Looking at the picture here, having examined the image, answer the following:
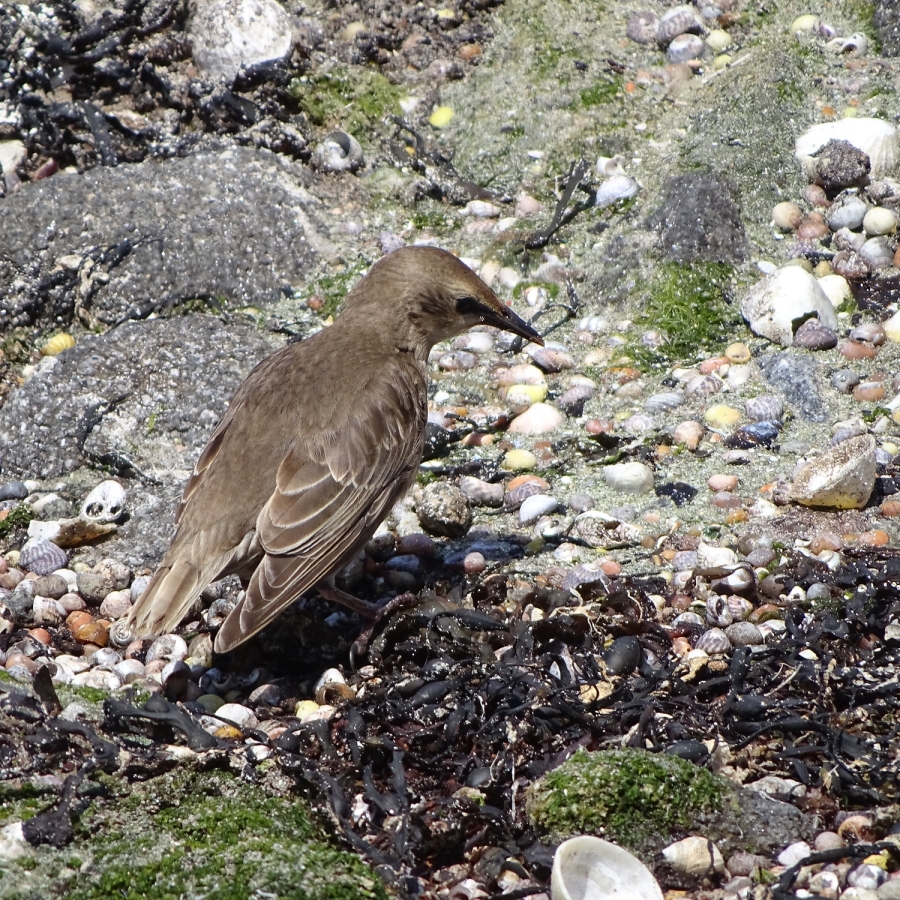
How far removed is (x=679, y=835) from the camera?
11.6 ft

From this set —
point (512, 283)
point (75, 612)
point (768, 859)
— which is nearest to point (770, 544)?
point (768, 859)

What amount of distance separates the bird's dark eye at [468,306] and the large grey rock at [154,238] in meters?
1.66

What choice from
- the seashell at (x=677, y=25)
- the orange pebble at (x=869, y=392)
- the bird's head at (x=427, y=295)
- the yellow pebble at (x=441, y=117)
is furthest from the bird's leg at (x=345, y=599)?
the seashell at (x=677, y=25)

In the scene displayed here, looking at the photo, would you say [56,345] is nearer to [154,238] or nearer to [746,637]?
[154,238]

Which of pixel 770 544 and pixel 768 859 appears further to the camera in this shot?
pixel 770 544

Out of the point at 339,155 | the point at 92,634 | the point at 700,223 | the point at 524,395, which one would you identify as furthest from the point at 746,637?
the point at 339,155

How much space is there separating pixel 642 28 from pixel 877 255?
2.56 metres

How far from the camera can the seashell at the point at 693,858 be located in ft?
11.3

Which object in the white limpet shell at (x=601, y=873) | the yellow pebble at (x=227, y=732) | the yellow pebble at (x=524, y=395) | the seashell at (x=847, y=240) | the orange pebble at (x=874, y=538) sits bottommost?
the orange pebble at (x=874, y=538)

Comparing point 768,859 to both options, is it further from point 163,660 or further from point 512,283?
point 512,283

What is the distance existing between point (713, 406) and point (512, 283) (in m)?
1.58

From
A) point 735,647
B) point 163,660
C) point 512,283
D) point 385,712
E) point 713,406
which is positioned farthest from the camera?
point 512,283

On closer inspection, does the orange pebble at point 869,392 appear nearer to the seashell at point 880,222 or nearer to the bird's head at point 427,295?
the seashell at point 880,222

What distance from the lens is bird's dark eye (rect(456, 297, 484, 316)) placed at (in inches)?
232
